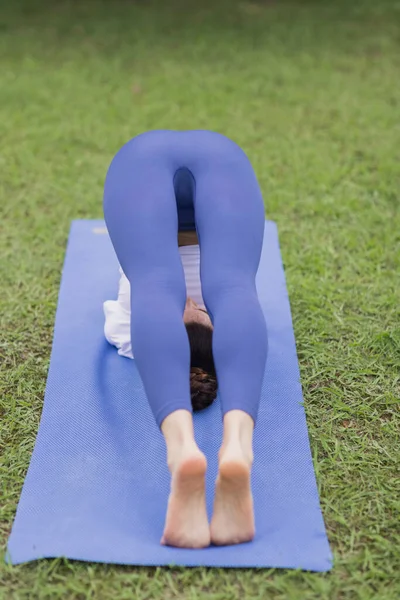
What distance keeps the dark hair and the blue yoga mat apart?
17 cm

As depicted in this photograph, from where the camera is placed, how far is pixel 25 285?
116 inches

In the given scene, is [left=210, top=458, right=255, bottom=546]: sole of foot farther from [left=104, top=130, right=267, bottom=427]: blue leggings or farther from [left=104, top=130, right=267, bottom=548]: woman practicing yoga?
[left=104, top=130, right=267, bottom=427]: blue leggings

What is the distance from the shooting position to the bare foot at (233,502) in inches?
67.2

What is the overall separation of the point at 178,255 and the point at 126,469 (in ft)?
2.10

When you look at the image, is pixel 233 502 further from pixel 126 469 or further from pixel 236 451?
pixel 126 469

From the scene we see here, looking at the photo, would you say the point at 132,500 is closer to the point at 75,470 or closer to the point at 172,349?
the point at 75,470

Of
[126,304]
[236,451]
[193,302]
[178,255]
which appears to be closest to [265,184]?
[126,304]

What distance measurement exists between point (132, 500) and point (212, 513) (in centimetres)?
24

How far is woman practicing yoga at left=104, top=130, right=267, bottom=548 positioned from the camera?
1.77 metres

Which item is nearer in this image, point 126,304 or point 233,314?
point 233,314

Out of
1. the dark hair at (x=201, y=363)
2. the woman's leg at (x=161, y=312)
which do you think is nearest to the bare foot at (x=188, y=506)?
the woman's leg at (x=161, y=312)

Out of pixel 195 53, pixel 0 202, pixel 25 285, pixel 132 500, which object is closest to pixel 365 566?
pixel 132 500

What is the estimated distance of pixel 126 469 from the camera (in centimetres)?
208

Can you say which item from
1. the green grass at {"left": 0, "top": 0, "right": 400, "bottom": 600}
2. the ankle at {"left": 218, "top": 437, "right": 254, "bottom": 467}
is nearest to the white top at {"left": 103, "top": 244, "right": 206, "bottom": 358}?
the green grass at {"left": 0, "top": 0, "right": 400, "bottom": 600}
